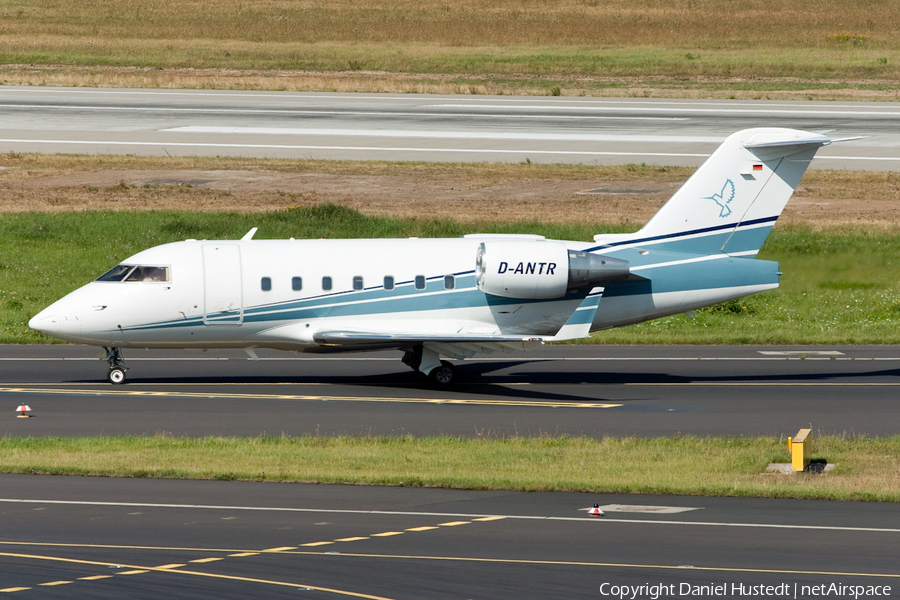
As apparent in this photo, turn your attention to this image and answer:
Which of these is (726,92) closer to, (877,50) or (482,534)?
(877,50)

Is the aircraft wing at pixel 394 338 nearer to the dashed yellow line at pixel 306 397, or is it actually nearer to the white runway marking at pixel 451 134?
the dashed yellow line at pixel 306 397

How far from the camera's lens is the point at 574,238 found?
152 ft

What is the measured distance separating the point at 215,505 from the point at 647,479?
765 centimetres

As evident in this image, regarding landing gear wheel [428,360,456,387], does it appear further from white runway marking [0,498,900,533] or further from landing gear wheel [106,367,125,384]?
white runway marking [0,498,900,533]

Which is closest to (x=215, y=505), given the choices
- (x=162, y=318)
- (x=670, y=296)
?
(x=162, y=318)

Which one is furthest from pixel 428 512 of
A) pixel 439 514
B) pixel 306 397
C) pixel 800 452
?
pixel 306 397

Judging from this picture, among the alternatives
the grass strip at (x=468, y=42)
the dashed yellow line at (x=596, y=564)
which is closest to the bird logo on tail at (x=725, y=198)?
the dashed yellow line at (x=596, y=564)

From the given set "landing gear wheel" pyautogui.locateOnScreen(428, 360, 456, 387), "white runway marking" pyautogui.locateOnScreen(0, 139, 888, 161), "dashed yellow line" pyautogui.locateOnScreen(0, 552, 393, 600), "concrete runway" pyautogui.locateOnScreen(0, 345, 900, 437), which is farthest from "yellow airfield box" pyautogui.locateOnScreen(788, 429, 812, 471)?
"white runway marking" pyautogui.locateOnScreen(0, 139, 888, 161)

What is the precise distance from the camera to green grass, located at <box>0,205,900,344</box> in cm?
3544

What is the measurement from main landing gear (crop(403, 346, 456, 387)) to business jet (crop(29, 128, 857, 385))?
0.12 ft

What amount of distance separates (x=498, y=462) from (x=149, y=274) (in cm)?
1191

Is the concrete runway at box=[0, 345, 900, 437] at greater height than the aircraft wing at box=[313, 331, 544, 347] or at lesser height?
lesser

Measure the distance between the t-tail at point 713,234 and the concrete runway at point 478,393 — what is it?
2355mm

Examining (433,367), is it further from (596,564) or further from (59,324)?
(596,564)
